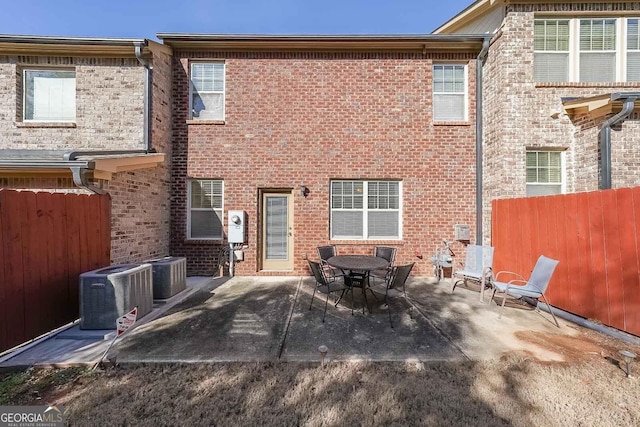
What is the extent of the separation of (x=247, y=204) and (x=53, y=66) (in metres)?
5.93

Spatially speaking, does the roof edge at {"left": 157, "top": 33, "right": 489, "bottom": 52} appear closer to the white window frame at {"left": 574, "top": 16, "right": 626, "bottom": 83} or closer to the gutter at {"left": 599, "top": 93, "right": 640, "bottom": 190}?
the white window frame at {"left": 574, "top": 16, "right": 626, "bottom": 83}

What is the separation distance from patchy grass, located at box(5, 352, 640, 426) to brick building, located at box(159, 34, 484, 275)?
156 inches

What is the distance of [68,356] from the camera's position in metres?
3.19

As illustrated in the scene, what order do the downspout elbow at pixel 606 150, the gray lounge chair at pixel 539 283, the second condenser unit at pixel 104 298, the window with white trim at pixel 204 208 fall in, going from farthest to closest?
the window with white trim at pixel 204 208 → the downspout elbow at pixel 606 150 → the gray lounge chair at pixel 539 283 → the second condenser unit at pixel 104 298

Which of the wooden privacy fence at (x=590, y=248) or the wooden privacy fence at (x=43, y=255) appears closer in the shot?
the wooden privacy fence at (x=43, y=255)

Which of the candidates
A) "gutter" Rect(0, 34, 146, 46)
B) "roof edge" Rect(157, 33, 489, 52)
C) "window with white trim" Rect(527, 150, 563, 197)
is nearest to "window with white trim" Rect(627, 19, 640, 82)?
"window with white trim" Rect(527, 150, 563, 197)

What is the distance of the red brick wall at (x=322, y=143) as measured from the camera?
6891 millimetres

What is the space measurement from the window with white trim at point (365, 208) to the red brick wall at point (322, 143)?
233 millimetres

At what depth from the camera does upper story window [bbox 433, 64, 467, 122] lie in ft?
23.2

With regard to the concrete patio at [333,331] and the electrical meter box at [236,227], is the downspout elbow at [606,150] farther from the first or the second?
the electrical meter box at [236,227]

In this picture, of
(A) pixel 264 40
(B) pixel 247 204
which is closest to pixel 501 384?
(B) pixel 247 204

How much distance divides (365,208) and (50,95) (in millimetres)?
8635

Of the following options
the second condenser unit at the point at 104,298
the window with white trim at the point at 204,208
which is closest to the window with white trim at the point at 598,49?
the window with white trim at the point at 204,208

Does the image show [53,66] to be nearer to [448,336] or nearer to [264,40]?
[264,40]
